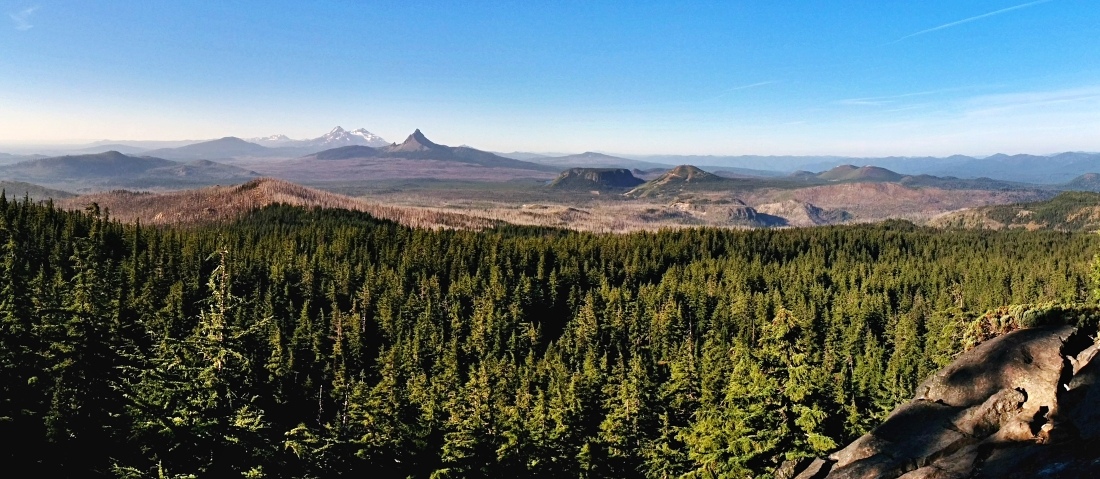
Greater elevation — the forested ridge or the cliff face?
the cliff face

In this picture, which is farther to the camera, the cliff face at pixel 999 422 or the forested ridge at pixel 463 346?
the forested ridge at pixel 463 346

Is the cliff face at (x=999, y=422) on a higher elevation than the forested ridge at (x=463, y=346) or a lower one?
higher

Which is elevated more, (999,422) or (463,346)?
(999,422)

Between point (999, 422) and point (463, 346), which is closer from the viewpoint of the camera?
point (999, 422)

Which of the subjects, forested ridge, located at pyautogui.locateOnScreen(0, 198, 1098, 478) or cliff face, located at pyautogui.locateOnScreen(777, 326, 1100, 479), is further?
forested ridge, located at pyautogui.locateOnScreen(0, 198, 1098, 478)
